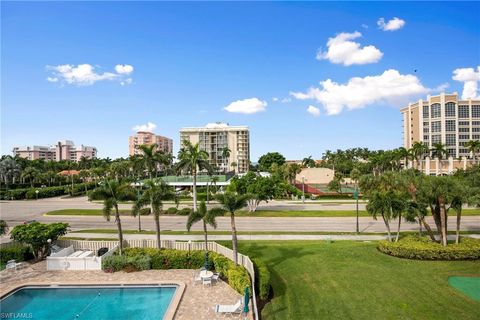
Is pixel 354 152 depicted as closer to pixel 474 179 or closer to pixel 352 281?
pixel 474 179

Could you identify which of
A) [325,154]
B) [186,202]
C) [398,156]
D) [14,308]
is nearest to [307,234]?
[14,308]

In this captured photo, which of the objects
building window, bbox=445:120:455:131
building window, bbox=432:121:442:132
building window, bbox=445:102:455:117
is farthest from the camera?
building window, bbox=432:121:442:132

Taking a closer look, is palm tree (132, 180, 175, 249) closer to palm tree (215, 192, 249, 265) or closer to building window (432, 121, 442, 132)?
palm tree (215, 192, 249, 265)

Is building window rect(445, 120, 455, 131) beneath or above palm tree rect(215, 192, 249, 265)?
above

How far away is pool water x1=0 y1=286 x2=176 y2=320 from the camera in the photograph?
55.4ft

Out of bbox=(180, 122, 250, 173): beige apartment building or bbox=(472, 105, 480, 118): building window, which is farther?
bbox=(180, 122, 250, 173): beige apartment building

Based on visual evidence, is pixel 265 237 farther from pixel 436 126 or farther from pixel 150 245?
pixel 436 126

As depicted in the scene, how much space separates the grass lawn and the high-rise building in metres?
106

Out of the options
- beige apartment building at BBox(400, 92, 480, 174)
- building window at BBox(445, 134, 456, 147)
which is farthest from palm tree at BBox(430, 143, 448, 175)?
building window at BBox(445, 134, 456, 147)

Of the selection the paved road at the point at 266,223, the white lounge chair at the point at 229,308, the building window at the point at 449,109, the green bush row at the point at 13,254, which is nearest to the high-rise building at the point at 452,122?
the building window at the point at 449,109

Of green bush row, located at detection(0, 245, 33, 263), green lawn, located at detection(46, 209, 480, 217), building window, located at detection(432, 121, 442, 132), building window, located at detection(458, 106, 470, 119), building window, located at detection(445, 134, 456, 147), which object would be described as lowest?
green lawn, located at detection(46, 209, 480, 217)

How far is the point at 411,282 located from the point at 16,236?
28923 mm

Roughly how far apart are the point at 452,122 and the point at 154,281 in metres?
124

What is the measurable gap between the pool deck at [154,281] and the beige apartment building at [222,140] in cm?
13015
